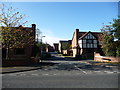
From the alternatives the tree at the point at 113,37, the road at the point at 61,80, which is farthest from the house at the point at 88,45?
the road at the point at 61,80

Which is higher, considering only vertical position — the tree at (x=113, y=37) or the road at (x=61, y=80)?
the tree at (x=113, y=37)

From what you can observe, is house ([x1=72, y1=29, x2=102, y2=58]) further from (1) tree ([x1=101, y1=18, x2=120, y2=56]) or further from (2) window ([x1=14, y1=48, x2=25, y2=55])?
(2) window ([x1=14, y1=48, x2=25, y2=55])

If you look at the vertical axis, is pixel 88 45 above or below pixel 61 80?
above

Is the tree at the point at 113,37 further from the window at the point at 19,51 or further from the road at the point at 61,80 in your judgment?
the window at the point at 19,51

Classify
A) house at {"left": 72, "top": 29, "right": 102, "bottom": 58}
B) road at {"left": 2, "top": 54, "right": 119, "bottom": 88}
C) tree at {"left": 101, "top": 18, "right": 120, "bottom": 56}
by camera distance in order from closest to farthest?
road at {"left": 2, "top": 54, "right": 119, "bottom": 88} → tree at {"left": 101, "top": 18, "right": 120, "bottom": 56} → house at {"left": 72, "top": 29, "right": 102, "bottom": 58}

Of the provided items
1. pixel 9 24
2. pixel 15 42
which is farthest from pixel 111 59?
pixel 9 24

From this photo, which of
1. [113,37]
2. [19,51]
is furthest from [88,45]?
[19,51]

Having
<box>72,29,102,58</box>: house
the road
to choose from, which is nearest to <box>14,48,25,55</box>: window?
the road

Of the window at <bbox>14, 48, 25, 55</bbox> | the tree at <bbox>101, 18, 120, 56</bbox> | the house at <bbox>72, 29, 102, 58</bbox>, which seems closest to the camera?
the tree at <bbox>101, 18, 120, 56</bbox>

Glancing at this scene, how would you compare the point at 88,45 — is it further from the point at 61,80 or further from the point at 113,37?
the point at 61,80

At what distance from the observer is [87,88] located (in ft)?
20.9

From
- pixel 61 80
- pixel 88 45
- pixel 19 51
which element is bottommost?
pixel 61 80

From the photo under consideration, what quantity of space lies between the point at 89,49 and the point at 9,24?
98.0ft

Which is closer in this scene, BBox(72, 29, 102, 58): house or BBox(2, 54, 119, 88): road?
BBox(2, 54, 119, 88): road
